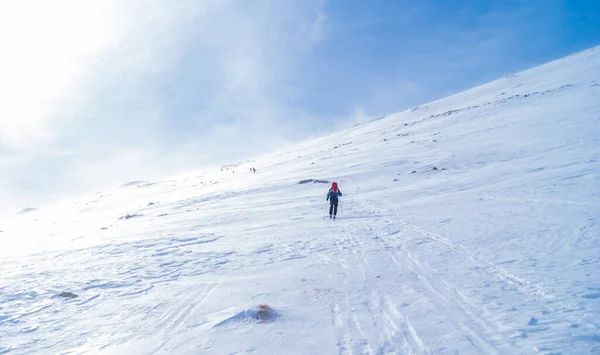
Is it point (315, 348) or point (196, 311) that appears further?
point (196, 311)

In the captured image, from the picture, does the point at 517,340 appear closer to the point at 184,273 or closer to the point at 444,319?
the point at 444,319

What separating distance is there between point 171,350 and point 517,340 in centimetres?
529

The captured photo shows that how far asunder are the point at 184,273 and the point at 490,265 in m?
8.02

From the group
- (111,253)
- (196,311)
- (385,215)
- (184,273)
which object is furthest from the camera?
(385,215)

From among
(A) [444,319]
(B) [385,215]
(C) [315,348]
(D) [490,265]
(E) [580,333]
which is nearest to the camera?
(E) [580,333]

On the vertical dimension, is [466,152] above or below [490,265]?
above

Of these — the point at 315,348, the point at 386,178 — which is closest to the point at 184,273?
the point at 315,348

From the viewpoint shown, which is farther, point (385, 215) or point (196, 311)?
point (385, 215)

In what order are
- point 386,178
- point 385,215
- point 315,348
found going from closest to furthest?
point 315,348 < point 385,215 < point 386,178

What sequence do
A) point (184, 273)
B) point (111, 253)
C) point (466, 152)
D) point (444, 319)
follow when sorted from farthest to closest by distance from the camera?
1. point (466, 152)
2. point (111, 253)
3. point (184, 273)
4. point (444, 319)

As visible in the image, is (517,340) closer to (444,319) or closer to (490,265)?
(444,319)

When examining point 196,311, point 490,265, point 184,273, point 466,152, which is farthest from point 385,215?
point 466,152

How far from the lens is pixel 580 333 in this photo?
5.04m

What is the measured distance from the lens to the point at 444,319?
5996mm
